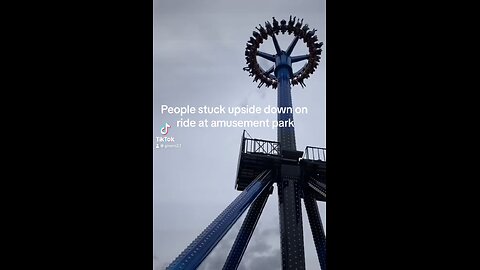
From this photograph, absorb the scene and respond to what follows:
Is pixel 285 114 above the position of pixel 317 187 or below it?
above

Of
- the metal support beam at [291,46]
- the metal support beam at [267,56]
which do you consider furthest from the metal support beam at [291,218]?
the metal support beam at [267,56]

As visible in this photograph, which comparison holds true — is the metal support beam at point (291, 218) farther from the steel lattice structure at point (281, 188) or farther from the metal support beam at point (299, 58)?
the metal support beam at point (299, 58)

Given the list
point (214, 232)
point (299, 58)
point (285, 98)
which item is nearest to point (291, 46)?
point (299, 58)

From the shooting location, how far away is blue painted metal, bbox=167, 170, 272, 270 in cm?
901

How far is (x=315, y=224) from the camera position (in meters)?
14.8

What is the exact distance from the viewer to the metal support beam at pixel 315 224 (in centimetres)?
1427

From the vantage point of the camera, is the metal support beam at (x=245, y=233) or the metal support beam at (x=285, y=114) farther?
the metal support beam at (x=285, y=114)

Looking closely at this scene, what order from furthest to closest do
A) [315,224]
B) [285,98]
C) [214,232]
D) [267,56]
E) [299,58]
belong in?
[299,58], [267,56], [285,98], [315,224], [214,232]

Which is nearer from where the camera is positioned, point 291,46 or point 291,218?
point 291,218

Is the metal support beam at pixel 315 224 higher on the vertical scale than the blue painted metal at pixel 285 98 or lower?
lower

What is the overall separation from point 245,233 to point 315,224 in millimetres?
3030

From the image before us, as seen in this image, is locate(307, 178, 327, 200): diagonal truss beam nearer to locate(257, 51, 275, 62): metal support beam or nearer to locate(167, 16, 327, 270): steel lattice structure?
locate(167, 16, 327, 270): steel lattice structure

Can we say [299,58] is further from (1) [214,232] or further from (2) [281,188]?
(1) [214,232]
